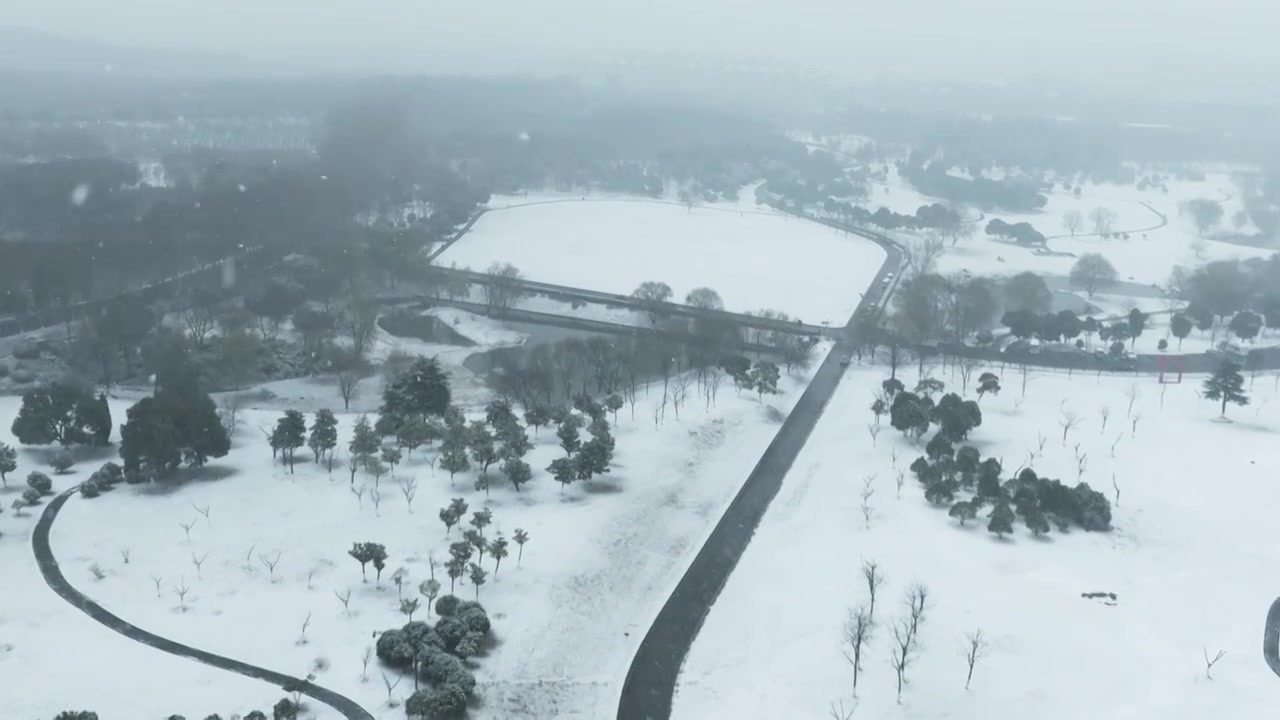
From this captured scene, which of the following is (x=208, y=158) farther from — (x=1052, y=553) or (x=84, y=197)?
(x=1052, y=553)

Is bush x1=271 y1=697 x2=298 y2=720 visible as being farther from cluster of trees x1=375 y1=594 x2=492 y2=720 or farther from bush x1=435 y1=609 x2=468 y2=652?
bush x1=435 y1=609 x2=468 y2=652

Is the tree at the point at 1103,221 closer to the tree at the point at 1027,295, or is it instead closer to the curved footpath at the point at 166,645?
the tree at the point at 1027,295

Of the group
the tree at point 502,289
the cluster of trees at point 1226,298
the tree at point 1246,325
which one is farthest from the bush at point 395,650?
the tree at point 1246,325

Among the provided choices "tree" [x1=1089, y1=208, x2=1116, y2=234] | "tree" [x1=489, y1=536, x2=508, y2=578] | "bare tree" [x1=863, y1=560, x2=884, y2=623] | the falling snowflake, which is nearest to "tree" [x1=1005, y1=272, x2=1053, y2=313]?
"tree" [x1=1089, y1=208, x2=1116, y2=234]

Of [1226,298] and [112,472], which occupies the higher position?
[1226,298]

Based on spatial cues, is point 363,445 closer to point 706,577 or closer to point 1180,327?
point 706,577

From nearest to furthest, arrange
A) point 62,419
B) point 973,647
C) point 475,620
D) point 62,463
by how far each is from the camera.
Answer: point 973,647 < point 475,620 < point 62,463 < point 62,419

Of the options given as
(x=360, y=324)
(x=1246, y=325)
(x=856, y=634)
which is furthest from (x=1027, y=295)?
(x=856, y=634)
